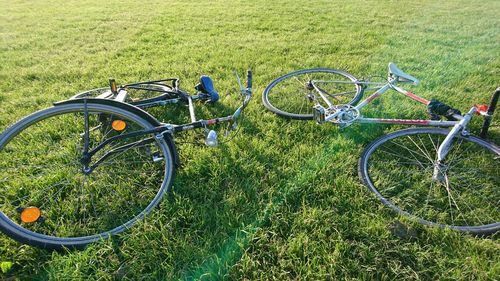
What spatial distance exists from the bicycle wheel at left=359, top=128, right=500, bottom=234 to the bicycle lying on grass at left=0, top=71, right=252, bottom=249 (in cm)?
155

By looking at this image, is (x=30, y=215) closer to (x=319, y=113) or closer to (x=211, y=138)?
(x=211, y=138)

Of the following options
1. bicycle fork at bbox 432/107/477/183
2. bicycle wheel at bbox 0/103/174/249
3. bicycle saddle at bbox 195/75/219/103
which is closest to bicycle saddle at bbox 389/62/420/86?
bicycle fork at bbox 432/107/477/183

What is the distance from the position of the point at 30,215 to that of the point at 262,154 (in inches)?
76.3

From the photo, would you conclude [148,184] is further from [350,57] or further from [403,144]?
[350,57]

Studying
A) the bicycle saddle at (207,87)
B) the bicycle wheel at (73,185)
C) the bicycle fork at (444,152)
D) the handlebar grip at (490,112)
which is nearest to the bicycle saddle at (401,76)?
the handlebar grip at (490,112)

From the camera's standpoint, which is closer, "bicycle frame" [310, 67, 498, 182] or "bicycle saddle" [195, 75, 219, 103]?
"bicycle frame" [310, 67, 498, 182]

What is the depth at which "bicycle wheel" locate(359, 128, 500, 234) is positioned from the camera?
2.31 m

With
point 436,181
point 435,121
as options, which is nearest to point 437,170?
point 436,181

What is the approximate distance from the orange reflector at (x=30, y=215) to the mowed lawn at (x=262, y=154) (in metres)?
0.17

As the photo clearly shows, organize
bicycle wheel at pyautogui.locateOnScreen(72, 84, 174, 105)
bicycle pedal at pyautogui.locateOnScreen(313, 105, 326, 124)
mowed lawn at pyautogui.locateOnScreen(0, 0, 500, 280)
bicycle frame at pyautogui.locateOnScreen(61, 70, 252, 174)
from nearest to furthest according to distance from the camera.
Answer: mowed lawn at pyautogui.locateOnScreen(0, 0, 500, 280) → bicycle frame at pyautogui.locateOnScreen(61, 70, 252, 174) → bicycle pedal at pyautogui.locateOnScreen(313, 105, 326, 124) → bicycle wheel at pyautogui.locateOnScreen(72, 84, 174, 105)

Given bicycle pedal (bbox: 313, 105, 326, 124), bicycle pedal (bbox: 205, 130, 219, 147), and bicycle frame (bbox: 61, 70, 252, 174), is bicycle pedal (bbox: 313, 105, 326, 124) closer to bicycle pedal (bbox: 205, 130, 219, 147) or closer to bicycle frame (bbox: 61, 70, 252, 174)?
bicycle frame (bbox: 61, 70, 252, 174)

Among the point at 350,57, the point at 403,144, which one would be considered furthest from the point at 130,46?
the point at 403,144

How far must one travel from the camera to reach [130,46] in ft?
20.5

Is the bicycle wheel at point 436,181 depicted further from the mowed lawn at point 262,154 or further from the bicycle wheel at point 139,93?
the bicycle wheel at point 139,93
